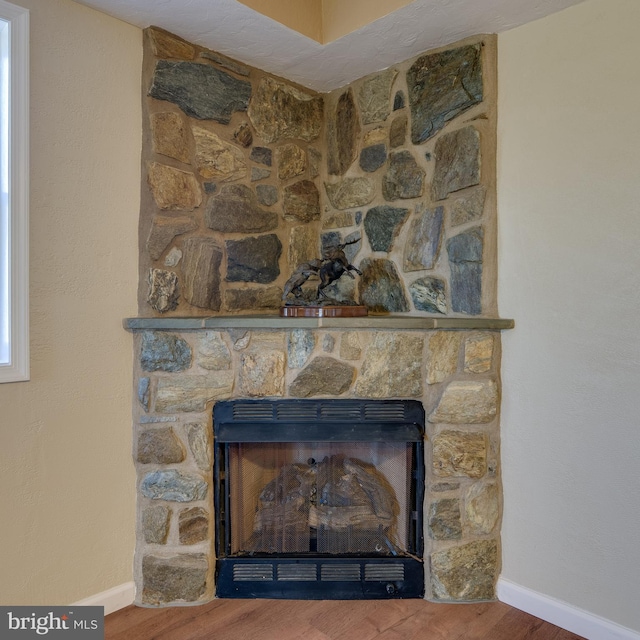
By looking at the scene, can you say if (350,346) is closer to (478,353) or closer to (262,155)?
(478,353)

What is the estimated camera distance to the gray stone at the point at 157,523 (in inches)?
71.1

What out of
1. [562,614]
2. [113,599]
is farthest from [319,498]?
[562,614]

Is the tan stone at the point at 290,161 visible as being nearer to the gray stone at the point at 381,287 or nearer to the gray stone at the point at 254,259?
the gray stone at the point at 254,259

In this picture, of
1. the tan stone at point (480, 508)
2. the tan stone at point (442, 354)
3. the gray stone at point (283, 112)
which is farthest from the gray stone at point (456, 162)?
the tan stone at point (480, 508)

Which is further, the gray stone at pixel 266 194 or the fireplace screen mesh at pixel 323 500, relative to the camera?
the gray stone at pixel 266 194

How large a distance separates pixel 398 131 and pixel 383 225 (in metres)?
0.43

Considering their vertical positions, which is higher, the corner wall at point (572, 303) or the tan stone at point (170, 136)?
the tan stone at point (170, 136)

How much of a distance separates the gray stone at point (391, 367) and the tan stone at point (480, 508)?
464 mm

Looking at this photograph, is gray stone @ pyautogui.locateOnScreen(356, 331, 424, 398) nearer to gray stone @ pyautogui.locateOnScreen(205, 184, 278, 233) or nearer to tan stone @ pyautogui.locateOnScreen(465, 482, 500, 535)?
tan stone @ pyautogui.locateOnScreen(465, 482, 500, 535)

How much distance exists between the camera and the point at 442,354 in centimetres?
181

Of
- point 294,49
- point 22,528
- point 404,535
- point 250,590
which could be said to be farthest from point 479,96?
point 22,528

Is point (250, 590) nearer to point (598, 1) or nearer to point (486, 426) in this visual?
point (486, 426)

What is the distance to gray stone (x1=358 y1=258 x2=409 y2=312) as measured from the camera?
2174 millimetres

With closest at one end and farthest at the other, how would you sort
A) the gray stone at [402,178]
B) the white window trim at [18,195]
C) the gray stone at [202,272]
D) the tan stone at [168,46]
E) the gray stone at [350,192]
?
the white window trim at [18,195]
the tan stone at [168,46]
the gray stone at [202,272]
the gray stone at [402,178]
the gray stone at [350,192]
